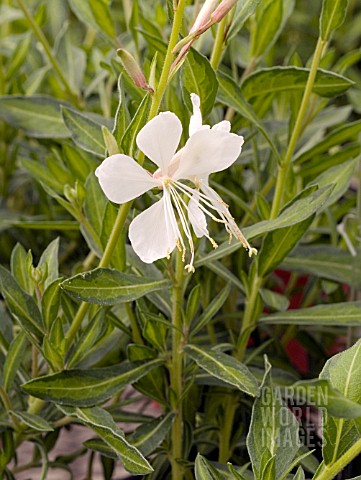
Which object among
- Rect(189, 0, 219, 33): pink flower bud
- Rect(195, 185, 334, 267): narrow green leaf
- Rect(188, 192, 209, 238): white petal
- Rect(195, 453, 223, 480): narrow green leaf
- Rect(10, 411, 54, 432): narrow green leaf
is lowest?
Rect(10, 411, 54, 432): narrow green leaf

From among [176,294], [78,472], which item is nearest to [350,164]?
[176,294]

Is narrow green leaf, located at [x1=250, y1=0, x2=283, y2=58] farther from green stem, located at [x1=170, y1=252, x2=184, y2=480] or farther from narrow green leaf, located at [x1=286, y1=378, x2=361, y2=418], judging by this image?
narrow green leaf, located at [x1=286, y1=378, x2=361, y2=418]

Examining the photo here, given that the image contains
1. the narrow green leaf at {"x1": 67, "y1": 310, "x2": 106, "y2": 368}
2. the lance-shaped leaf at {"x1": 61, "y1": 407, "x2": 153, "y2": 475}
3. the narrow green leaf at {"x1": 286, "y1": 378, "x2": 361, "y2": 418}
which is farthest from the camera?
the narrow green leaf at {"x1": 67, "y1": 310, "x2": 106, "y2": 368}

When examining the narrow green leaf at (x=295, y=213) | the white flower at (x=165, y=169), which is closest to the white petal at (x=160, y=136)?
the white flower at (x=165, y=169)

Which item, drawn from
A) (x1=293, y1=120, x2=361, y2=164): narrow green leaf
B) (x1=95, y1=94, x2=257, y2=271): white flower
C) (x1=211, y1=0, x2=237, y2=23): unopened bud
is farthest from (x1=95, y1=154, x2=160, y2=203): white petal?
(x1=293, y1=120, x2=361, y2=164): narrow green leaf

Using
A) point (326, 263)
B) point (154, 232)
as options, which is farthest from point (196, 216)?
point (326, 263)

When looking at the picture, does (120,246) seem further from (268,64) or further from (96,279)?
(268,64)

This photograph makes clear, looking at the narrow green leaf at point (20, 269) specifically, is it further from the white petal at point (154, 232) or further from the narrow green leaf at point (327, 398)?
the narrow green leaf at point (327, 398)
